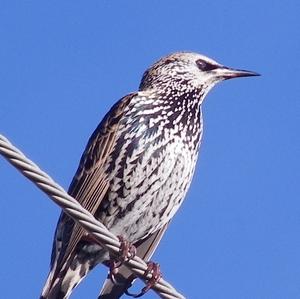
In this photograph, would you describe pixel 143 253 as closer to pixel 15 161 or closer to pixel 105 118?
pixel 105 118

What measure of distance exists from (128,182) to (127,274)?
79 cm

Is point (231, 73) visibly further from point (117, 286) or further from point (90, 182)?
point (117, 286)

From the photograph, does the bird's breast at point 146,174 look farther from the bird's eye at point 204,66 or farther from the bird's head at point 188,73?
the bird's eye at point 204,66

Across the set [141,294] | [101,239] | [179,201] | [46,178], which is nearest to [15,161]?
[46,178]

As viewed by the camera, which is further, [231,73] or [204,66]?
[204,66]

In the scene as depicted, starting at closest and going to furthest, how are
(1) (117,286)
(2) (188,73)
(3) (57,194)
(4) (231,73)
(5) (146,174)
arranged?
(3) (57,194) → (5) (146,174) → (1) (117,286) → (4) (231,73) → (2) (188,73)

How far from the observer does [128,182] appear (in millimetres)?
8891

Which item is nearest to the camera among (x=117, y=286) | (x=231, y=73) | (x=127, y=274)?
(x=117, y=286)

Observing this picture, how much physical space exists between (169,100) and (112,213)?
1.24 metres

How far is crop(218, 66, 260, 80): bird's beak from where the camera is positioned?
10023 millimetres

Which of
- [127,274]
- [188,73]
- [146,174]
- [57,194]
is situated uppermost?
[188,73]

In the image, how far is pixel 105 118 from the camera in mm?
9367

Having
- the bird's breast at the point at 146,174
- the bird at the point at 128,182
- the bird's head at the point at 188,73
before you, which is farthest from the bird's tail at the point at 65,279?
the bird's head at the point at 188,73

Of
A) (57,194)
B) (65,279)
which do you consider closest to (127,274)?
(65,279)
